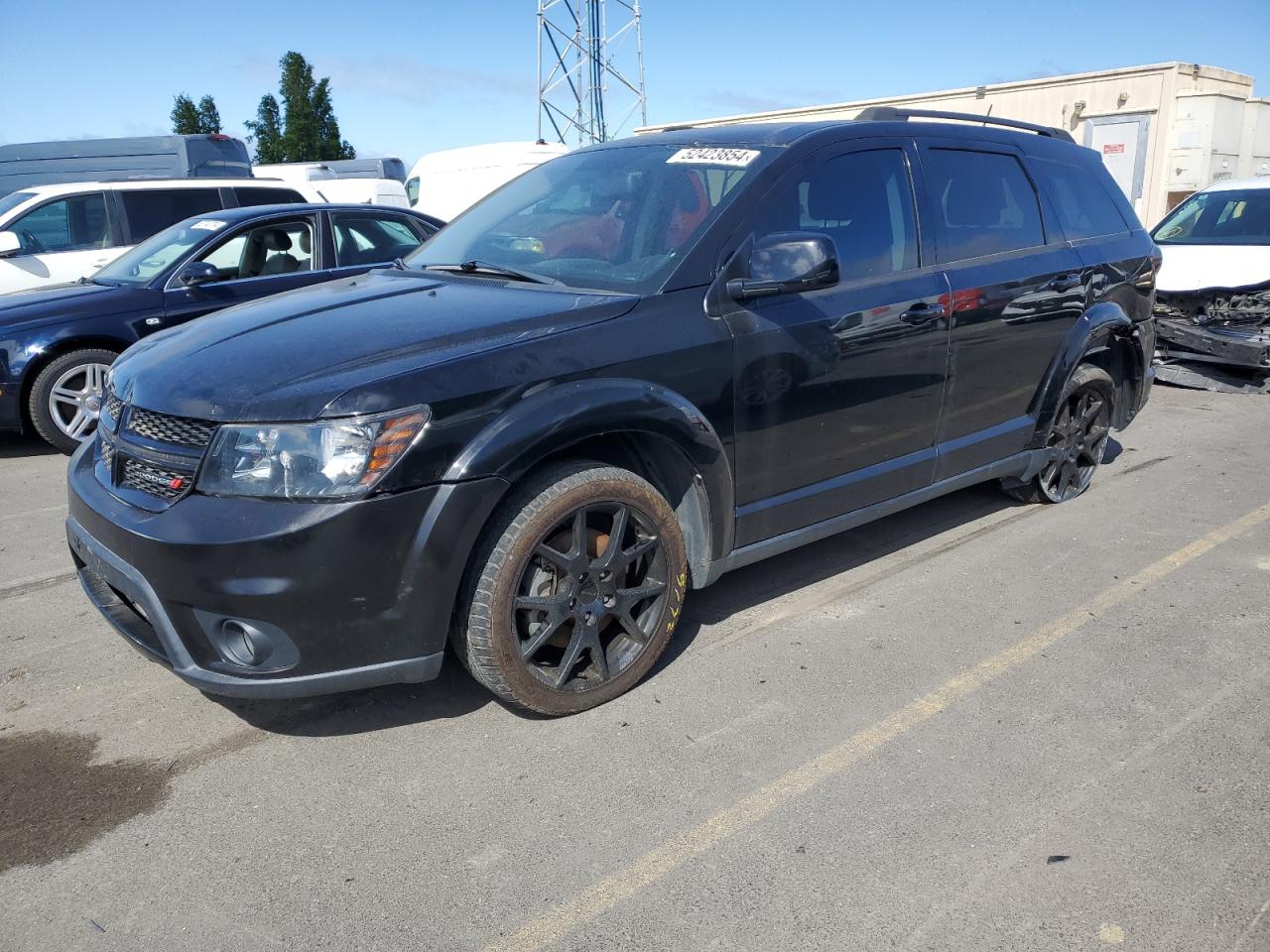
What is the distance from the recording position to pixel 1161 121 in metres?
16.7

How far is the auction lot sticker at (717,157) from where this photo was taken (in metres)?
3.81

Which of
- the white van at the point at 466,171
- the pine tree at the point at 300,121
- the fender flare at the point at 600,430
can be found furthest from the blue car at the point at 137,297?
the pine tree at the point at 300,121

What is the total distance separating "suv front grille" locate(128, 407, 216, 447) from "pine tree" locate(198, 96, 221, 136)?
57.1 m

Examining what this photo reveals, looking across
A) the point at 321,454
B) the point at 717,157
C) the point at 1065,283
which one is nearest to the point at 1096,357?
the point at 1065,283

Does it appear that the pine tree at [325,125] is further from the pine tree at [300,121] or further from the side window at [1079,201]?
the side window at [1079,201]

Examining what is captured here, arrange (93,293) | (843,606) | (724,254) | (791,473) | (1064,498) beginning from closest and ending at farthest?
(724,254) < (791,473) < (843,606) < (1064,498) < (93,293)

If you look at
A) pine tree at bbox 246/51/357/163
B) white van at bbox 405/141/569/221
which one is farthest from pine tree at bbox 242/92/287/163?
white van at bbox 405/141/569/221

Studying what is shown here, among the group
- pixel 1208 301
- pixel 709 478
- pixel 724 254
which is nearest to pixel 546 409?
pixel 709 478

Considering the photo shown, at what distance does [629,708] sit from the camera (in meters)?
3.40

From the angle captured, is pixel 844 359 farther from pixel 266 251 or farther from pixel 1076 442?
pixel 266 251

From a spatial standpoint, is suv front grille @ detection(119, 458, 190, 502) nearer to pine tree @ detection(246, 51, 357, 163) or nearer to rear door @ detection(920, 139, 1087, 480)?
rear door @ detection(920, 139, 1087, 480)

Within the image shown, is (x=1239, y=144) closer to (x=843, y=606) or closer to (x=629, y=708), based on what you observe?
(x=843, y=606)

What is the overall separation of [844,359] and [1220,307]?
6.69 m

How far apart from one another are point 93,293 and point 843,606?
5.73 m
